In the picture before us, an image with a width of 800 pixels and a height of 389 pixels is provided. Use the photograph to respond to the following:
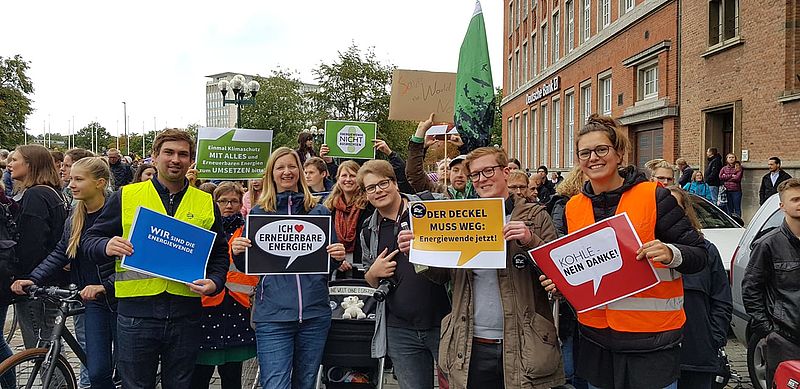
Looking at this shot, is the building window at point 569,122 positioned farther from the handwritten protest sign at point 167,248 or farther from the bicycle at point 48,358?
the handwritten protest sign at point 167,248

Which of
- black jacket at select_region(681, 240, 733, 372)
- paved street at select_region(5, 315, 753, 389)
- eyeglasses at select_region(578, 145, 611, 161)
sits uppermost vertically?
eyeglasses at select_region(578, 145, 611, 161)

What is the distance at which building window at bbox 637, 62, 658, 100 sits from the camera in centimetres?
2316

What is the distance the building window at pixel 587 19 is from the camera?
29.9m

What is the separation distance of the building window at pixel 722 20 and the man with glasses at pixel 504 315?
17.4 meters

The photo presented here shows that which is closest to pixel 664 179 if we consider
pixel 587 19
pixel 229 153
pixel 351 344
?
pixel 351 344

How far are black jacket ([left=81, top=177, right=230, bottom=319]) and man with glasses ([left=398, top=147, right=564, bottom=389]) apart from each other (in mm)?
1581

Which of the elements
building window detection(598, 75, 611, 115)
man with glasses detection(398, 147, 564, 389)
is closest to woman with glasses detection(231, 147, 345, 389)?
man with glasses detection(398, 147, 564, 389)

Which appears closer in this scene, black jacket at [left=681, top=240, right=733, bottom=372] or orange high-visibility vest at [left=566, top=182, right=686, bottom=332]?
orange high-visibility vest at [left=566, top=182, right=686, bottom=332]

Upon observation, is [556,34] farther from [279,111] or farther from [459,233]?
[459,233]

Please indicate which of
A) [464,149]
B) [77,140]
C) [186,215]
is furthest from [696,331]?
[77,140]

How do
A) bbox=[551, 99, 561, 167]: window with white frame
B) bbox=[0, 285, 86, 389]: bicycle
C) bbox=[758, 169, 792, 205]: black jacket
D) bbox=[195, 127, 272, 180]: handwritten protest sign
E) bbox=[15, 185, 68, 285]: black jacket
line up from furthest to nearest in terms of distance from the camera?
bbox=[551, 99, 561, 167]: window with white frame, bbox=[758, 169, 792, 205]: black jacket, bbox=[195, 127, 272, 180]: handwritten protest sign, bbox=[15, 185, 68, 285]: black jacket, bbox=[0, 285, 86, 389]: bicycle

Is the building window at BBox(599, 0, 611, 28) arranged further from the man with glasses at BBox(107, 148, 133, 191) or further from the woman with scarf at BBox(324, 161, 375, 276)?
the woman with scarf at BBox(324, 161, 375, 276)

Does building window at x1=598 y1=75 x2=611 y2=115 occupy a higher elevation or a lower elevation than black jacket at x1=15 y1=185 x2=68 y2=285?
higher

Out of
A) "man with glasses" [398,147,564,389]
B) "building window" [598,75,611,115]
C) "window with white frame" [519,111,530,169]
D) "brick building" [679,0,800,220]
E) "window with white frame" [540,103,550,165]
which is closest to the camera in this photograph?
"man with glasses" [398,147,564,389]
